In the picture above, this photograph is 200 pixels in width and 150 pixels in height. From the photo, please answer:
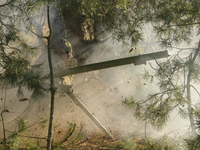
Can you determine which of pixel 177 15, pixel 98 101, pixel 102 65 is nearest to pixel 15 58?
pixel 102 65

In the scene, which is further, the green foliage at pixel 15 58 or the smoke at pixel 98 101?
the smoke at pixel 98 101

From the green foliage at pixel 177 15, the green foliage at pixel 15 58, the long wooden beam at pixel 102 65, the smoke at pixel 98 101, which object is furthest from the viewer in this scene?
the smoke at pixel 98 101

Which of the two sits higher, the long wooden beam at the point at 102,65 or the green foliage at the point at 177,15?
the green foliage at the point at 177,15

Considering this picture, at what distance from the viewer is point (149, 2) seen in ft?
7.87

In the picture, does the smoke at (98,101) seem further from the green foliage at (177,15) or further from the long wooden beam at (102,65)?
the green foliage at (177,15)

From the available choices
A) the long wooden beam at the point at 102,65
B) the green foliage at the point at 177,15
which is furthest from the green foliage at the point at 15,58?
the green foliage at the point at 177,15

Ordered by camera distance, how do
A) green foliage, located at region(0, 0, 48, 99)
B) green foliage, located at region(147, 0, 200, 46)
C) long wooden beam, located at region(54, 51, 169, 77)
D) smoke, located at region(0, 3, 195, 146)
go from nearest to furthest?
1. green foliage, located at region(0, 0, 48, 99)
2. green foliage, located at region(147, 0, 200, 46)
3. long wooden beam, located at region(54, 51, 169, 77)
4. smoke, located at region(0, 3, 195, 146)

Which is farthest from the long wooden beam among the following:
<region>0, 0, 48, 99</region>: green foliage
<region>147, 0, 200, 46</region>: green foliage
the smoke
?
the smoke

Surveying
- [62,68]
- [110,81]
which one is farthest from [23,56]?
[110,81]

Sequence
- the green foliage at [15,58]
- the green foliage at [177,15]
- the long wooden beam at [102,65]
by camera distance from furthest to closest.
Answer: the long wooden beam at [102,65]
the green foliage at [177,15]
the green foliage at [15,58]

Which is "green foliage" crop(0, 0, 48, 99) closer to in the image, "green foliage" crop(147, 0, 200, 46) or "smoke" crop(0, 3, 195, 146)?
"smoke" crop(0, 3, 195, 146)

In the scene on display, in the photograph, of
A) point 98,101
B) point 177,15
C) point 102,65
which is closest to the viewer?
point 177,15

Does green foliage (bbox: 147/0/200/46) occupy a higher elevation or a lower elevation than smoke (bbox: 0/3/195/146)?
higher

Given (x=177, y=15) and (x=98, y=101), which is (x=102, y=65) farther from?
(x=98, y=101)
